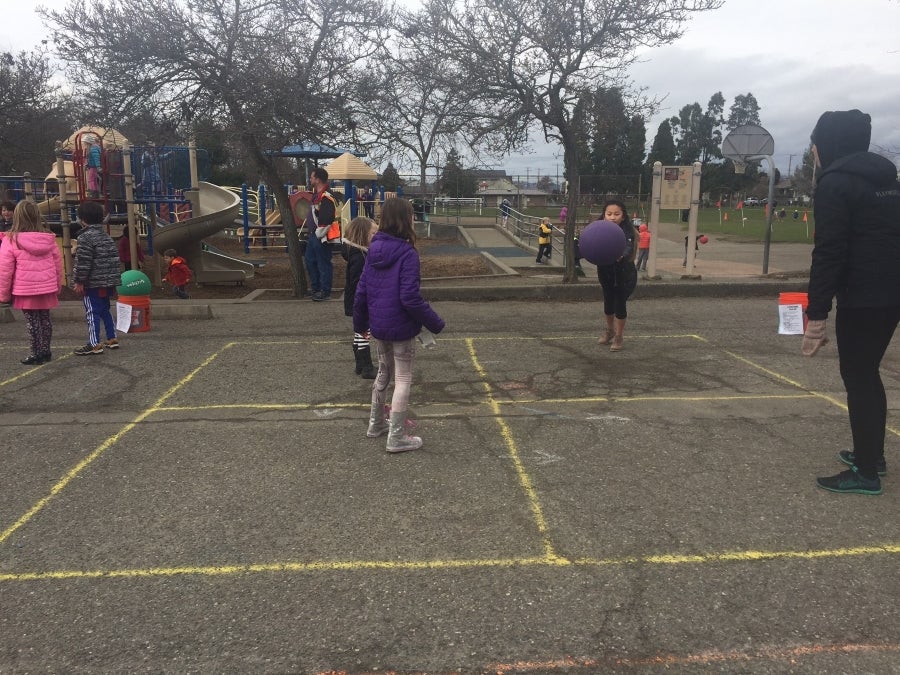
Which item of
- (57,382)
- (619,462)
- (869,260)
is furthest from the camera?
(57,382)

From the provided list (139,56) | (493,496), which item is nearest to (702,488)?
(493,496)

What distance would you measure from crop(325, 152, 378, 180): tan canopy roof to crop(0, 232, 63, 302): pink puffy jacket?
14.8m

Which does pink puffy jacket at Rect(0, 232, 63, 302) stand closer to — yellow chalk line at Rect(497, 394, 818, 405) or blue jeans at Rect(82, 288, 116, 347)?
blue jeans at Rect(82, 288, 116, 347)

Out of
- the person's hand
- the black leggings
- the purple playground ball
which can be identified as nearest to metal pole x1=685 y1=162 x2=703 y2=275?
the purple playground ball

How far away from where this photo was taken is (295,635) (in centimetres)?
264

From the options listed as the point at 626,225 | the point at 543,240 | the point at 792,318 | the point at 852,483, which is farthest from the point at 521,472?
the point at 543,240

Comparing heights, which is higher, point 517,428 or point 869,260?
point 869,260

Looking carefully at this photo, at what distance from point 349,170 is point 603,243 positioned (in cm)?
1613

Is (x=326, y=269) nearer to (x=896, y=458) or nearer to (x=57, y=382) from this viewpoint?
(x=57, y=382)

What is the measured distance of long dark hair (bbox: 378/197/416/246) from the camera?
4.44 m

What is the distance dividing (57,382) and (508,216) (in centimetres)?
2444

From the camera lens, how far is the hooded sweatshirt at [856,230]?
3615mm

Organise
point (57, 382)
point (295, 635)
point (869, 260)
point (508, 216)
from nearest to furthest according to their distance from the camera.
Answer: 1. point (295, 635)
2. point (869, 260)
3. point (57, 382)
4. point (508, 216)

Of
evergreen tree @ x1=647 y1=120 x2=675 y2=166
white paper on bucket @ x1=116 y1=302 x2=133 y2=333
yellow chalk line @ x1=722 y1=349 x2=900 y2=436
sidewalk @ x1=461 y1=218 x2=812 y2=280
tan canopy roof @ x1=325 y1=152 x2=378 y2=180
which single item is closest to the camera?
yellow chalk line @ x1=722 y1=349 x2=900 y2=436
